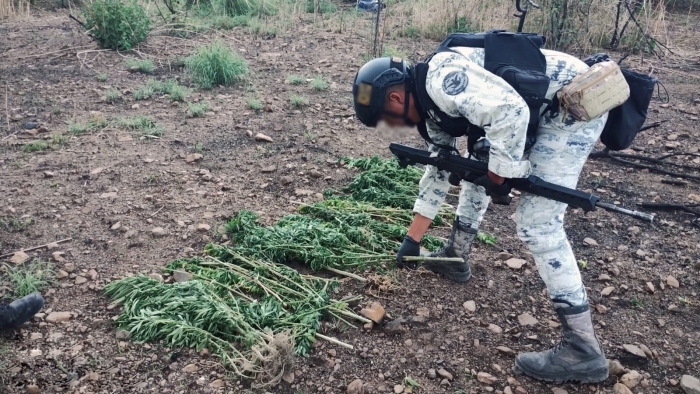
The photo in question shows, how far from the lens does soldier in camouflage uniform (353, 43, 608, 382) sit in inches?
93.7

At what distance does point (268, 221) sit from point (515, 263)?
1.55m

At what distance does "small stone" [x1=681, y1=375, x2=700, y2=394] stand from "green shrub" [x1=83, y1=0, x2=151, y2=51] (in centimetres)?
614

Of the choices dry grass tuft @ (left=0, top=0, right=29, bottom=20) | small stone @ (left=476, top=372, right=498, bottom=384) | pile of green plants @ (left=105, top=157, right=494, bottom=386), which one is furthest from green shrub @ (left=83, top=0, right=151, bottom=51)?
small stone @ (left=476, top=372, right=498, bottom=384)

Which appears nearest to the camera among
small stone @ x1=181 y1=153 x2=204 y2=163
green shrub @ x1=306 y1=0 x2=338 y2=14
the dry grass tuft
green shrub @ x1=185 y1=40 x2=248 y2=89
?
small stone @ x1=181 y1=153 x2=204 y2=163

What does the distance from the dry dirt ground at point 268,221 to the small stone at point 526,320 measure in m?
0.02

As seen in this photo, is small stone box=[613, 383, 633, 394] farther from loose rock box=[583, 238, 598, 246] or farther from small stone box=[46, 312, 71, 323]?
small stone box=[46, 312, 71, 323]

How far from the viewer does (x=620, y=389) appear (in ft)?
8.63

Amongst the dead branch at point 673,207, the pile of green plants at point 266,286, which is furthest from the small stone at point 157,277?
the dead branch at point 673,207

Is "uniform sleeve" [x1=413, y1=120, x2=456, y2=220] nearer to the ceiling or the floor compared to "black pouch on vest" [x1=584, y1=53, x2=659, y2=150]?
nearer to the floor

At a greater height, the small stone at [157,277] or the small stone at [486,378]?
the small stone at [157,277]

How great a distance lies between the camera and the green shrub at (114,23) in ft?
21.2

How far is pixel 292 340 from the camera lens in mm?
2697

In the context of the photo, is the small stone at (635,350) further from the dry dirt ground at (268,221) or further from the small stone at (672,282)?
the small stone at (672,282)

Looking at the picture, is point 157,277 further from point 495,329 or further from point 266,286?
point 495,329
